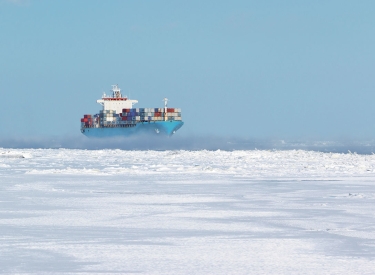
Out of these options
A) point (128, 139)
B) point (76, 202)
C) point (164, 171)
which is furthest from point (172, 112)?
point (76, 202)

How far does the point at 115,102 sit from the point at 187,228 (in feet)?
304

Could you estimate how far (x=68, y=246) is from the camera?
5.96 m

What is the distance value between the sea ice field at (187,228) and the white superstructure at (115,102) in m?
85.6

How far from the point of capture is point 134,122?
88000 mm

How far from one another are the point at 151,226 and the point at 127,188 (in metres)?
5.19

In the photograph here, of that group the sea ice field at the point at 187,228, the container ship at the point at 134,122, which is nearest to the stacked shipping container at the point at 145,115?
the container ship at the point at 134,122

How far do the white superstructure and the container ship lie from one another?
9.54 ft

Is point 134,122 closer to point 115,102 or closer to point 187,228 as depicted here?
point 115,102

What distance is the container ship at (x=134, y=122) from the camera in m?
87.8

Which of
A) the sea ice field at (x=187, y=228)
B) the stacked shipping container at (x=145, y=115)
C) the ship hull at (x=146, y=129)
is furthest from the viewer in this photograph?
the stacked shipping container at (x=145, y=115)

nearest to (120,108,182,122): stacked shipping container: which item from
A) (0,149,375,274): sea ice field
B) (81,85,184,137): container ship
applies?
(81,85,184,137): container ship

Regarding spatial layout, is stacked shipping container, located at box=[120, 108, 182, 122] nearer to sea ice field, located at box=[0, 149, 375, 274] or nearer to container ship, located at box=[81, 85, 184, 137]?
container ship, located at box=[81, 85, 184, 137]

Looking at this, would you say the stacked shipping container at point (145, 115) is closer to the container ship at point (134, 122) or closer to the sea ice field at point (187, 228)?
the container ship at point (134, 122)

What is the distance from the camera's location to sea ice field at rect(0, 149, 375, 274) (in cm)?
516
